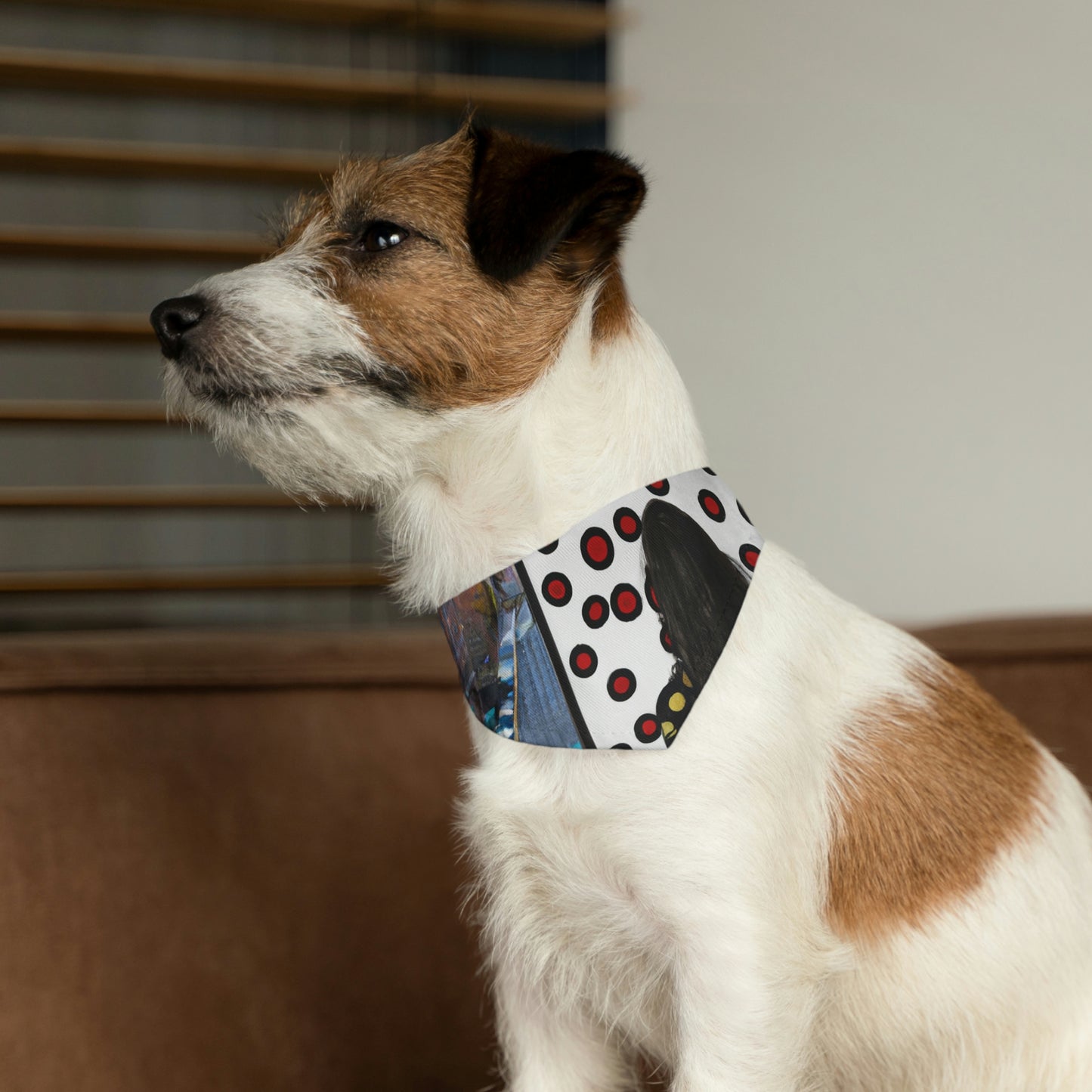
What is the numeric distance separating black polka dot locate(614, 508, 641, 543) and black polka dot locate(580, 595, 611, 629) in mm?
58

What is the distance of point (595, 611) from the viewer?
101cm

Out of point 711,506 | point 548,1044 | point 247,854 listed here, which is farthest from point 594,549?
point 247,854

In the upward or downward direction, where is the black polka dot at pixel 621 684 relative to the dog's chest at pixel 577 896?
upward

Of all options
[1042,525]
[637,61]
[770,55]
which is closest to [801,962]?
[1042,525]

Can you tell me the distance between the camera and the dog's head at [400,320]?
1002 mm

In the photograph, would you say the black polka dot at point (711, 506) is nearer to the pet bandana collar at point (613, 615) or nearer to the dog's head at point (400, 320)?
the pet bandana collar at point (613, 615)

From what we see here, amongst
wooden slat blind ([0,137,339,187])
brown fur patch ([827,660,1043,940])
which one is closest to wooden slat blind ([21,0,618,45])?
wooden slat blind ([0,137,339,187])

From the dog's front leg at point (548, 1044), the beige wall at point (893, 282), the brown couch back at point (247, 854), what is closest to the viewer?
the dog's front leg at point (548, 1044)

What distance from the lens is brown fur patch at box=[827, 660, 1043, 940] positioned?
102 cm

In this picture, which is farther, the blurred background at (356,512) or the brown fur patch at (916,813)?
the blurred background at (356,512)

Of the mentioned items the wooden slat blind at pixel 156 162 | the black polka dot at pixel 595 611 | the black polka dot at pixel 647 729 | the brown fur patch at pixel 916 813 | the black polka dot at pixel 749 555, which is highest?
the wooden slat blind at pixel 156 162

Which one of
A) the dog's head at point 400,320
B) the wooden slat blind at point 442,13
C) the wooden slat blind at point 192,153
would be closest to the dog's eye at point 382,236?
the dog's head at point 400,320

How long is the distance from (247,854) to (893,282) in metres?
1.54

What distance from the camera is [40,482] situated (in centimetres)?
384
